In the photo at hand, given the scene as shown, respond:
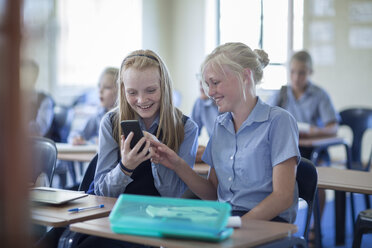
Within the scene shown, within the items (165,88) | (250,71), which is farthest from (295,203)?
(165,88)

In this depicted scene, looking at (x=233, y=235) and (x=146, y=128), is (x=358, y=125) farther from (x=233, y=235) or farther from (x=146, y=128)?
(x=233, y=235)

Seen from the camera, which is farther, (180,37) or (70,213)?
(180,37)

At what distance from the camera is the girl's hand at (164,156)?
5.80 feet

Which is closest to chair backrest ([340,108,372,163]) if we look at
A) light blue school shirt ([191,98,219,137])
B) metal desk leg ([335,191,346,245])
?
metal desk leg ([335,191,346,245])

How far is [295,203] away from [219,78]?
488 mm

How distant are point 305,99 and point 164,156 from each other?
8.68 feet

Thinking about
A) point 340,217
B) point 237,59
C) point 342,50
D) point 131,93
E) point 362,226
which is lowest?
point 340,217

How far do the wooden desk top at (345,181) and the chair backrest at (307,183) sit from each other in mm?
340

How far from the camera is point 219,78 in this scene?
177 cm

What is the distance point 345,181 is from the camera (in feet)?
7.49

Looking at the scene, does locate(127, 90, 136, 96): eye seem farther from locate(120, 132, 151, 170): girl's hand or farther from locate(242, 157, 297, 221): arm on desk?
locate(242, 157, 297, 221): arm on desk

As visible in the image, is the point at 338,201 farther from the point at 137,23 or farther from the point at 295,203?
the point at 137,23

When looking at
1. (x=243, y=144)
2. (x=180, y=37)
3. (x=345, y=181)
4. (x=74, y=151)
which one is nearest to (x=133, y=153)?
(x=243, y=144)

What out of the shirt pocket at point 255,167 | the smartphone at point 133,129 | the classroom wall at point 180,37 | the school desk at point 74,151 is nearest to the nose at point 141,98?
the smartphone at point 133,129
